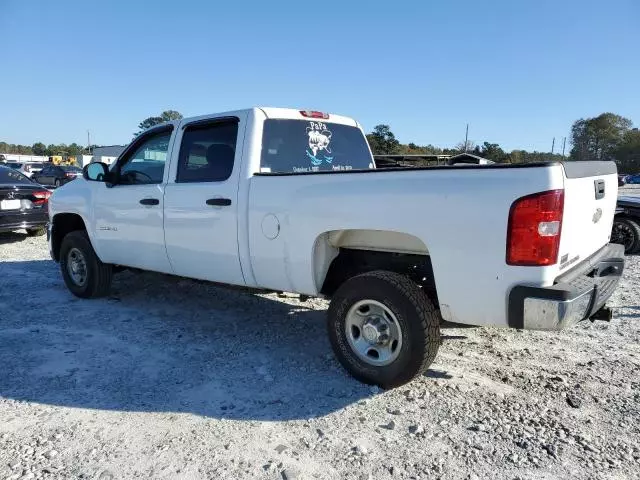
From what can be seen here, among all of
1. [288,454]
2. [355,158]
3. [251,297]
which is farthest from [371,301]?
[251,297]

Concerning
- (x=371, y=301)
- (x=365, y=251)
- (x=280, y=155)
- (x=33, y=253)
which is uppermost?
(x=280, y=155)

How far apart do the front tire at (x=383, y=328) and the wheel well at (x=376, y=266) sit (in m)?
Result: 0.28

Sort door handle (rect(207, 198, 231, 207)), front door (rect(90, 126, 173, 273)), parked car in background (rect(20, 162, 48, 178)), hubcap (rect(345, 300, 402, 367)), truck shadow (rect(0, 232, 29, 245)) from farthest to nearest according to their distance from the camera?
1. parked car in background (rect(20, 162, 48, 178))
2. truck shadow (rect(0, 232, 29, 245))
3. front door (rect(90, 126, 173, 273))
4. door handle (rect(207, 198, 231, 207))
5. hubcap (rect(345, 300, 402, 367))

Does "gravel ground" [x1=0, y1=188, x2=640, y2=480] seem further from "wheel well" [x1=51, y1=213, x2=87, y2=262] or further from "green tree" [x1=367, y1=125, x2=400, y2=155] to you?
"green tree" [x1=367, y1=125, x2=400, y2=155]

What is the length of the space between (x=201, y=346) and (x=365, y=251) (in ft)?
5.46

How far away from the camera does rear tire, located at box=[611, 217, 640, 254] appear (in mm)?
8898

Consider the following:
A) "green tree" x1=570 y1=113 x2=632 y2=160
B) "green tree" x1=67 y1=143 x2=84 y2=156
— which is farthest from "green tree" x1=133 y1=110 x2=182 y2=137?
"green tree" x1=570 y1=113 x2=632 y2=160

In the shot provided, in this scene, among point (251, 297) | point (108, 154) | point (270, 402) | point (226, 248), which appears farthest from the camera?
point (108, 154)

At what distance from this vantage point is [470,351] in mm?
4273

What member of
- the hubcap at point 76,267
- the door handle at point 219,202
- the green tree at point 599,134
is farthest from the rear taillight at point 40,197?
the green tree at point 599,134

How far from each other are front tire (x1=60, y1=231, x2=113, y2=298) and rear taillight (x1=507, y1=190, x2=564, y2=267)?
15.0 ft

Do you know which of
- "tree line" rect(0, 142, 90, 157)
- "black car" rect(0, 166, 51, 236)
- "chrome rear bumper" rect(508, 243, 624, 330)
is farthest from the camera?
"tree line" rect(0, 142, 90, 157)

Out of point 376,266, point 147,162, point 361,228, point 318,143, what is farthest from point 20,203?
point 361,228

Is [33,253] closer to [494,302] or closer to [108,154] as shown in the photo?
[494,302]
